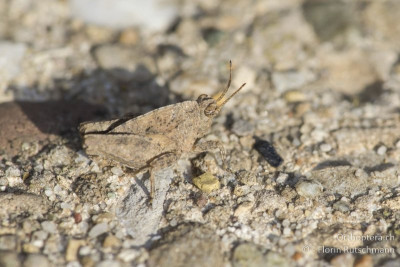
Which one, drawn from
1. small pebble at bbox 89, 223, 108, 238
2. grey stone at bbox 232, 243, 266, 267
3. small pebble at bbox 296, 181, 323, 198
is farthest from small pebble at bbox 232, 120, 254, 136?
small pebble at bbox 89, 223, 108, 238

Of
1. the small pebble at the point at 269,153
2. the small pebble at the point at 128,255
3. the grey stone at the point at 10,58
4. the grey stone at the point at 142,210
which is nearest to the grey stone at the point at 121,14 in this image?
the grey stone at the point at 10,58

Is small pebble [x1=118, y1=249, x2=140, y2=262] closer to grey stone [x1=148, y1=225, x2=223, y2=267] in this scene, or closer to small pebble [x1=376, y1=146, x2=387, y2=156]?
grey stone [x1=148, y1=225, x2=223, y2=267]

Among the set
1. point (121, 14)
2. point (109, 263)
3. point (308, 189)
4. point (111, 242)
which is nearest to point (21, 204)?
point (111, 242)

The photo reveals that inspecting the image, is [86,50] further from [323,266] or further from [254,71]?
[323,266]

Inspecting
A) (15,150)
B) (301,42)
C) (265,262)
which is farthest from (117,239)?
(301,42)

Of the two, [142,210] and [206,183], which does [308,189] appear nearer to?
[206,183]

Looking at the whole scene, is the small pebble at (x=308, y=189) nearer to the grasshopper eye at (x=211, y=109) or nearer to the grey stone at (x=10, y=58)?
the grasshopper eye at (x=211, y=109)

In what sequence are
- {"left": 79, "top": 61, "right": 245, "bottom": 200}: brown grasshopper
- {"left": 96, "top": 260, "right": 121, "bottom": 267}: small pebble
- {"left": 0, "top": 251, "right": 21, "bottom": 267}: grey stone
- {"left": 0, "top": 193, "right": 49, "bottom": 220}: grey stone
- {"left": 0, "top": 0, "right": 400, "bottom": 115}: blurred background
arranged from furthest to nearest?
1. {"left": 0, "top": 0, "right": 400, "bottom": 115}: blurred background
2. {"left": 79, "top": 61, "right": 245, "bottom": 200}: brown grasshopper
3. {"left": 0, "top": 193, "right": 49, "bottom": 220}: grey stone
4. {"left": 96, "top": 260, "right": 121, "bottom": 267}: small pebble
5. {"left": 0, "top": 251, "right": 21, "bottom": 267}: grey stone
